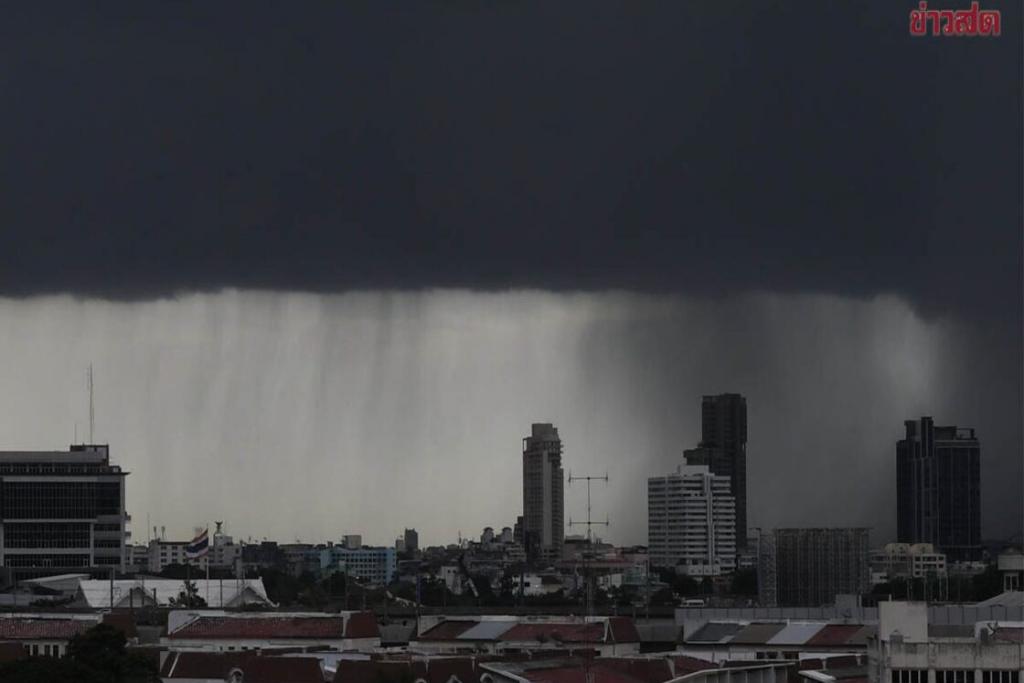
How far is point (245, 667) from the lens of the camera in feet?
335

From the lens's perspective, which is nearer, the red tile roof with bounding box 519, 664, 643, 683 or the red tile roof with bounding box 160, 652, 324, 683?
the red tile roof with bounding box 519, 664, 643, 683

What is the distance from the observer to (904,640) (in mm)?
49594

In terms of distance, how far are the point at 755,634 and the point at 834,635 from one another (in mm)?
8252

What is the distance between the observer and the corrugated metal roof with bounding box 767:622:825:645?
130300mm

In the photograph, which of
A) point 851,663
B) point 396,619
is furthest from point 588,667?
point 396,619

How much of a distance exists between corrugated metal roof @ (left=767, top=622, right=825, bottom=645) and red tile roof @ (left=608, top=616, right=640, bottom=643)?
7.70 m

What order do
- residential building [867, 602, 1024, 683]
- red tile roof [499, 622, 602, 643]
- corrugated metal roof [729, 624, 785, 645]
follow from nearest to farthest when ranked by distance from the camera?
residential building [867, 602, 1024, 683], corrugated metal roof [729, 624, 785, 645], red tile roof [499, 622, 602, 643]

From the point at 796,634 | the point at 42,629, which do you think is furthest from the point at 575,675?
the point at 42,629

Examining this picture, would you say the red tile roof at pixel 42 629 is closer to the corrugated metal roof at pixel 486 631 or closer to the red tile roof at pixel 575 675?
the corrugated metal roof at pixel 486 631

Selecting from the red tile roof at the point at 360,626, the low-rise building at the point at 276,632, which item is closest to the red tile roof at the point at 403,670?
the low-rise building at the point at 276,632

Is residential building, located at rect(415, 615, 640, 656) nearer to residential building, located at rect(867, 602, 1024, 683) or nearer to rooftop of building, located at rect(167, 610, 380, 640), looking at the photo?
rooftop of building, located at rect(167, 610, 380, 640)

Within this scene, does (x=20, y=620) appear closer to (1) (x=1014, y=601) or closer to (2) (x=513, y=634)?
(2) (x=513, y=634)

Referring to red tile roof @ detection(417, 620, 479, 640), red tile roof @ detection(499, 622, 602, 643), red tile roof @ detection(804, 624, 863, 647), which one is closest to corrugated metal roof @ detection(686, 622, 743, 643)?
red tile roof @ detection(499, 622, 602, 643)

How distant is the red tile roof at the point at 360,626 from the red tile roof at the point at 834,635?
22.2 metres
